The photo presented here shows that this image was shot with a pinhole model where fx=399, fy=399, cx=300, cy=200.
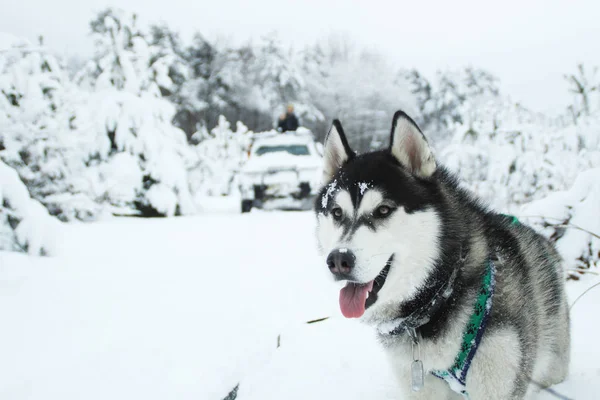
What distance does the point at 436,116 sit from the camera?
1409 inches

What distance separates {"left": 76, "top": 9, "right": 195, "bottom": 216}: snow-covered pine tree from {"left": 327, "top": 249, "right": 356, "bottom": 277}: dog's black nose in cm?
777

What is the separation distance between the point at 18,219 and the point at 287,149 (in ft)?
22.9

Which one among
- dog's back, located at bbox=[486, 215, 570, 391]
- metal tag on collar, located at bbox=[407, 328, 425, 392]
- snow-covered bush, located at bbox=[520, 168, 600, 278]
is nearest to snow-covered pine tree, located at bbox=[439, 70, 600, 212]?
snow-covered bush, located at bbox=[520, 168, 600, 278]

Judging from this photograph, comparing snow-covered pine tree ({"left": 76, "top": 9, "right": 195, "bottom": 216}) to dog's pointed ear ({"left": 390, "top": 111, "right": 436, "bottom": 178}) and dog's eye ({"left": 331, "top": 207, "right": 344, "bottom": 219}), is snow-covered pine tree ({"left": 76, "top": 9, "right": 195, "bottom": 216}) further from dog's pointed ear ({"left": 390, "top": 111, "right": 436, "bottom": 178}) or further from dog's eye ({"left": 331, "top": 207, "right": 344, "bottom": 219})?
dog's pointed ear ({"left": 390, "top": 111, "right": 436, "bottom": 178})

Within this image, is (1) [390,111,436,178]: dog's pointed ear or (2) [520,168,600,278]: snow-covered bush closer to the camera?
(1) [390,111,436,178]: dog's pointed ear

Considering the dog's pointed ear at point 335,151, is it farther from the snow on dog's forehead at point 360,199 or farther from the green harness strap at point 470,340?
the green harness strap at point 470,340

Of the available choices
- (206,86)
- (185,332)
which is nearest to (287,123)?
(185,332)

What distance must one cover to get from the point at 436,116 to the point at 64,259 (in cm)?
3569

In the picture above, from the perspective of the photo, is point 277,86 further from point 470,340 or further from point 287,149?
point 470,340

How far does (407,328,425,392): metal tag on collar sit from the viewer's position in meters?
1.54

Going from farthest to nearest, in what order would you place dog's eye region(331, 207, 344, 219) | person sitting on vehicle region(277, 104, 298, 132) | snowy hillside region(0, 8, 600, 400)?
person sitting on vehicle region(277, 104, 298, 132), snowy hillside region(0, 8, 600, 400), dog's eye region(331, 207, 344, 219)

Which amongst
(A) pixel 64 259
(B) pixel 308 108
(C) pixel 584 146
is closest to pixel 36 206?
(A) pixel 64 259

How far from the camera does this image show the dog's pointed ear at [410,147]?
69.0 inches

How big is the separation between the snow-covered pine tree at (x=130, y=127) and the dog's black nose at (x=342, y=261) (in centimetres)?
777
